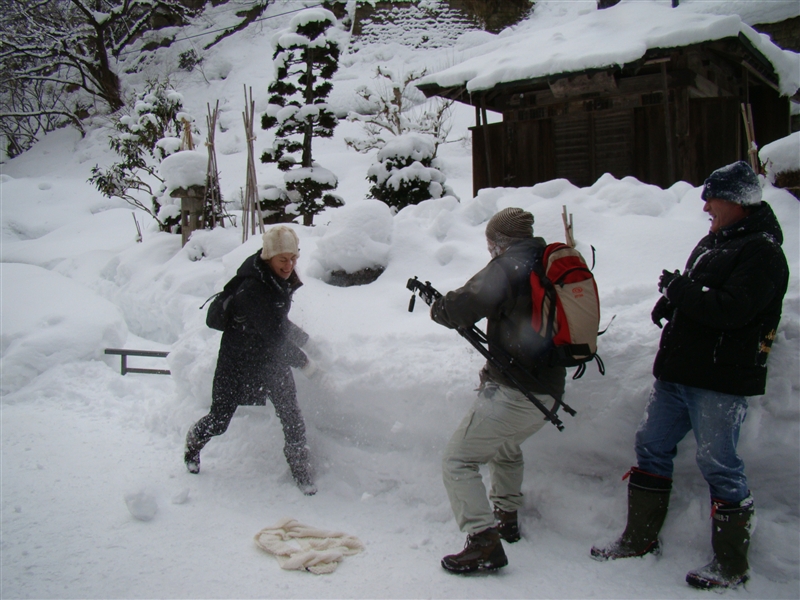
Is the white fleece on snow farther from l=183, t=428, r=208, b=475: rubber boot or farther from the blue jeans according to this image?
the blue jeans

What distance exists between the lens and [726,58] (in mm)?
A: 9148

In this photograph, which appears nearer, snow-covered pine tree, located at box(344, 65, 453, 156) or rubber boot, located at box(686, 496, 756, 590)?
rubber boot, located at box(686, 496, 756, 590)

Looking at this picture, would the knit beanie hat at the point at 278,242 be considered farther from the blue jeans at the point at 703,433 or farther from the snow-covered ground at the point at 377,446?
the blue jeans at the point at 703,433

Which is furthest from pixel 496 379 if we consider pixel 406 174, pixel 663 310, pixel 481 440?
pixel 406 174

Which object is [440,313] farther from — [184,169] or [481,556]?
[184,169]

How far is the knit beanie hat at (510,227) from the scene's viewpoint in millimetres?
2629

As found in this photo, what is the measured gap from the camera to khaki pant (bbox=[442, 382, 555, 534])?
2.53 m

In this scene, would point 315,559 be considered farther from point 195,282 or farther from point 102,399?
point 195,282

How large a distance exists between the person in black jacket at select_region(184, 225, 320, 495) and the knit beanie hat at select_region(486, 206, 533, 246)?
1285 millimetres

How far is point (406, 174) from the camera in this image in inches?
344

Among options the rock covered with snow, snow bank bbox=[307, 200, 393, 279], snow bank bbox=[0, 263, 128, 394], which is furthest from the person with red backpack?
the rock covered with snow

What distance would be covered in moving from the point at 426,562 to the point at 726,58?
390 inches

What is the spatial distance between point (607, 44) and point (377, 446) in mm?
6775

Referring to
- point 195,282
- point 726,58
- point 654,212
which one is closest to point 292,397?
point 654,212
